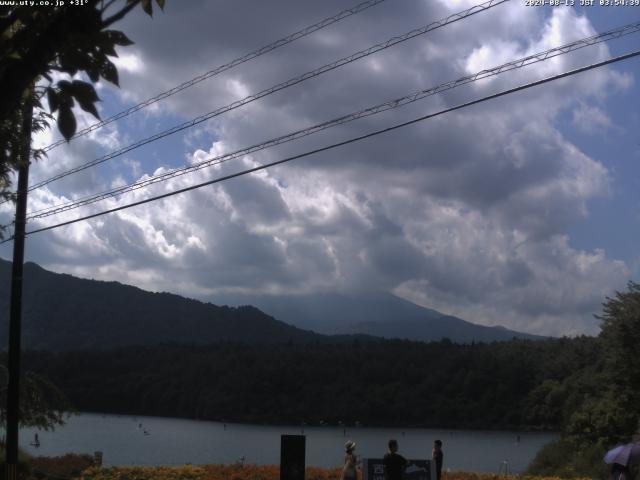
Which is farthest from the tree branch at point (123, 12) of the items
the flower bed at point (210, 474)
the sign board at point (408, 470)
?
the flower bed at point (210, 474)

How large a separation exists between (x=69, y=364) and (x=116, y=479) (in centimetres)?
9535

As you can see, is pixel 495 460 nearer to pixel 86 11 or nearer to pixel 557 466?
pixel 557 466

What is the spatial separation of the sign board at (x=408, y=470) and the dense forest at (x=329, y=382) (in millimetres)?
67882

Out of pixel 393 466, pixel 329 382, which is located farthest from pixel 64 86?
pixel 329 382

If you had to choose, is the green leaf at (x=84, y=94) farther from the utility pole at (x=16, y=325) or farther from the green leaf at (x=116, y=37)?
the utility pole at (x=16, y=325)

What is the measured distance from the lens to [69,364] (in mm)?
110500

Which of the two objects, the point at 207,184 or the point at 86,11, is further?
the point at 207,184

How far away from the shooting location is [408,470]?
15.1 meters

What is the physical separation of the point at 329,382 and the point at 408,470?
99.6 metres

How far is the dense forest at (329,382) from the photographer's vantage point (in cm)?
9619

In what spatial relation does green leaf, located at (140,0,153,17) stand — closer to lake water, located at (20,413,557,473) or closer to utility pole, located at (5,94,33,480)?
utility pole, located at (5,94,33,480)

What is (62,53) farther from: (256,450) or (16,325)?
(256,450)

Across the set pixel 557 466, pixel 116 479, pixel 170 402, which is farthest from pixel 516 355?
pixel 116 479

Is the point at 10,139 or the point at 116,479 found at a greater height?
the point at 10,139
